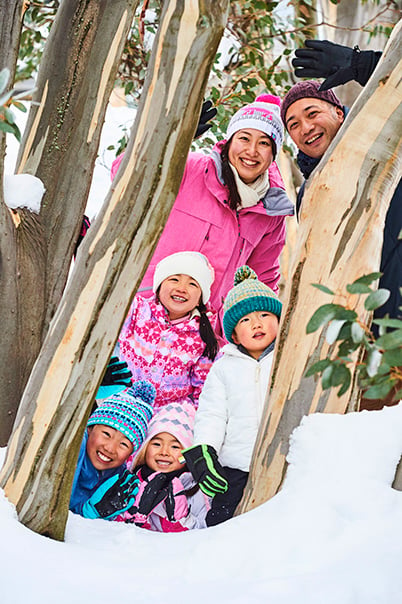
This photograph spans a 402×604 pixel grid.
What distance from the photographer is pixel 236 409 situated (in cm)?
219

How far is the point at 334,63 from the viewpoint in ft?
7.73

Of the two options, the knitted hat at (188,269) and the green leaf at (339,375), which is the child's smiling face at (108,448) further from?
the green leaf at (339,375)

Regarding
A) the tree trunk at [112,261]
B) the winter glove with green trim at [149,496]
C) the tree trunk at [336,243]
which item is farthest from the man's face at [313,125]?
the winter glove with green trim at [149,496]

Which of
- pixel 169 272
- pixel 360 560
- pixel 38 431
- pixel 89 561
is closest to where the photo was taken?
pixel 360 560

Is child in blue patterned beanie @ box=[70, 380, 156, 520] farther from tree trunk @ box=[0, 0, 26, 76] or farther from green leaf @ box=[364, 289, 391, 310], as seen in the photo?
green leaf @ box=[364, 289, 391, 310]

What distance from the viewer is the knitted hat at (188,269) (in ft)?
8.50

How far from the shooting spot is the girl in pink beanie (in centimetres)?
220

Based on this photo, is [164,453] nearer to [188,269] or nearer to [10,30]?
[188,269]

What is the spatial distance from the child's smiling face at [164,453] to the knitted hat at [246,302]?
1.28ft

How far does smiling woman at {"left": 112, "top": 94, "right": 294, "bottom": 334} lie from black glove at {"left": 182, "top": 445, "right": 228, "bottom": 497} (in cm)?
85

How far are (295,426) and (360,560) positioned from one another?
15.6 inches

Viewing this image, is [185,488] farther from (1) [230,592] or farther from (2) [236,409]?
(1) [230,592]

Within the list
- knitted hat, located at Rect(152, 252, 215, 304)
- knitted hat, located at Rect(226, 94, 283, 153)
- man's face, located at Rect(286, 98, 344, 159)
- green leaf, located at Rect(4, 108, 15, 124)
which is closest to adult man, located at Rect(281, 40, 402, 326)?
man's face, located at Rect(286, 98, 344, 159)

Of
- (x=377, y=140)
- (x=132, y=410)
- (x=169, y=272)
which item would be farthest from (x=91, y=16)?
(x=132, y=410)
